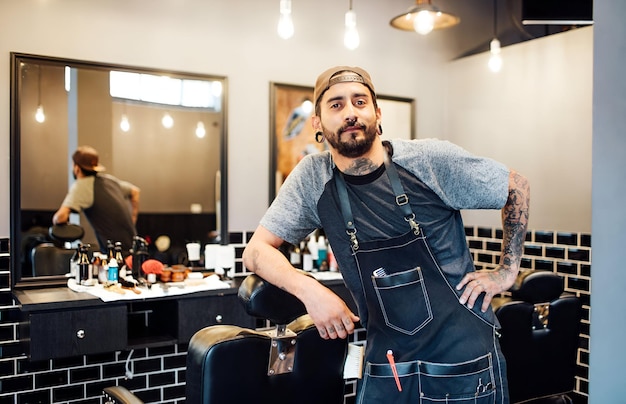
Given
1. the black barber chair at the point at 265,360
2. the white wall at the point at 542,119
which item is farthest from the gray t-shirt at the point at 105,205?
the white wall at the point at 542,119

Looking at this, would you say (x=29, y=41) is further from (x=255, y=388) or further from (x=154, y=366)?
(x=255, y=388)

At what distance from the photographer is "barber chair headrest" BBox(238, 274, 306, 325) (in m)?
1.90

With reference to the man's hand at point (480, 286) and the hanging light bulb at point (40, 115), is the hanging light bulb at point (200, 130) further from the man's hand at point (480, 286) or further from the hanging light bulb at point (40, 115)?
the man's hand at point (480, 286)

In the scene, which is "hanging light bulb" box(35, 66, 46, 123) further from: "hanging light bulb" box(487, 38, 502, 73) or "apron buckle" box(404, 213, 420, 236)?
"hanging light bulb" box(487, 38, 502, 73)

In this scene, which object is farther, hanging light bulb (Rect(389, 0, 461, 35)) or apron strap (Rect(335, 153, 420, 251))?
hanging light bulb (Rect(389, 0, 461, 35))

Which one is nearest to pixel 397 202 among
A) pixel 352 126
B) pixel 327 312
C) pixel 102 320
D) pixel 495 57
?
pixel 352 126

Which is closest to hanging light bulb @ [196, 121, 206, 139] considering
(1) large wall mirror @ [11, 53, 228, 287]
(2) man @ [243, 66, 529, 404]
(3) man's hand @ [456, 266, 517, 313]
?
(1) large wall mirror @ [11, 53, 228, 287]

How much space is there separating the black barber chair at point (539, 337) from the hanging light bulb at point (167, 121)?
234cm

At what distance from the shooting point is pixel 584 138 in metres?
3.94

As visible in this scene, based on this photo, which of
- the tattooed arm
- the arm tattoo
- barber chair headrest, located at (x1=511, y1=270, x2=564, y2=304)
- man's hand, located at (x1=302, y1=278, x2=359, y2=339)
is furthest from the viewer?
barber chair headrest, located at (x1=511, y1=270, x2=564, y2=304)

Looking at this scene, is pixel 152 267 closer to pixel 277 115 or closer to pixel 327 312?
pixel 277 115

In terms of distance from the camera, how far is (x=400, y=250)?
2.03 metres

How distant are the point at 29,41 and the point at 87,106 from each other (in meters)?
Answer: 0.47

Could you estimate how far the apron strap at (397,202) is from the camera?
2.04m
